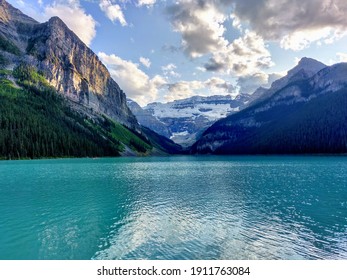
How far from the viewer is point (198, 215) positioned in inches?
1526

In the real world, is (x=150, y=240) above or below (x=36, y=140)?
below

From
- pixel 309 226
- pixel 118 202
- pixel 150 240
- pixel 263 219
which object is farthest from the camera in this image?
pixel 118 202

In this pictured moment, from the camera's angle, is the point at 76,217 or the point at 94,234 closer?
the point at 94,234

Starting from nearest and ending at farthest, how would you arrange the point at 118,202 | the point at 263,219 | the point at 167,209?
the point at 263,219 < the point at 167,209 < the point at 118,202

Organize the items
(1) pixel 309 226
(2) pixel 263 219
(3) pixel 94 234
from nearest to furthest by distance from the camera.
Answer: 1. (3) pixel 94 234
2. (1) pixel 309 226
3. (2) pixel 263 219

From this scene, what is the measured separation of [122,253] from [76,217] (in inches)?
581

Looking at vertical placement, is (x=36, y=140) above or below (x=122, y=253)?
above
